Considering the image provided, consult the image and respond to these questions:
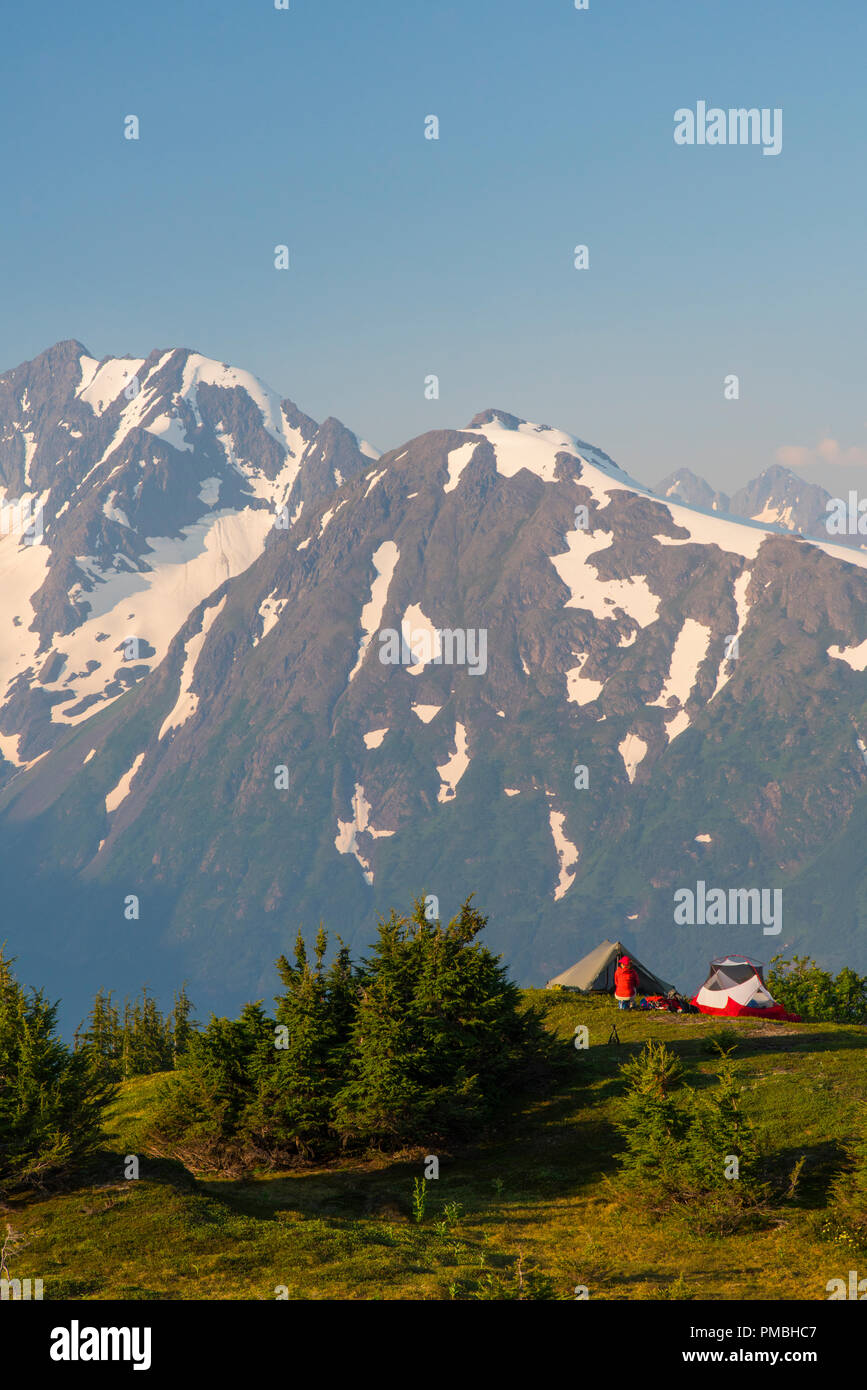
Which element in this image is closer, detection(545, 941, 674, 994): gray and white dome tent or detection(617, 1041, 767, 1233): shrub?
detection(617, 1041, 767, 1233): shrub

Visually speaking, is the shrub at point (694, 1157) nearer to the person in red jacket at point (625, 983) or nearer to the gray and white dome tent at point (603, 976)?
the person in red jacket at point (625, 983)

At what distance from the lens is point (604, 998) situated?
207 ft

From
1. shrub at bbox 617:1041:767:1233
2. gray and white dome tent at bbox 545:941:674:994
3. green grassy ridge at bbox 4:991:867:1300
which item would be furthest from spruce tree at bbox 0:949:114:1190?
gray and white dome tent at bbox 545:941:674:994

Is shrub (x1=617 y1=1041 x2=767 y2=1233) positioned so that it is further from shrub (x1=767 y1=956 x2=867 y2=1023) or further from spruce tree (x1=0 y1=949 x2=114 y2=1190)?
shrub (x1=767 y1=956 x2=867 y2=1023)

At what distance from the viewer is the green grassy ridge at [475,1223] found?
28.2m

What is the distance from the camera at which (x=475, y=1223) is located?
3403cm

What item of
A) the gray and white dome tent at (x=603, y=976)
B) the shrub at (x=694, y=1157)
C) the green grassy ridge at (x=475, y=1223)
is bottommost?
the green grassy ridge at (x=475, y=1223)

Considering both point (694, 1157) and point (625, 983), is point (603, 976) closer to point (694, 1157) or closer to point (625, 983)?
point (625, 983)

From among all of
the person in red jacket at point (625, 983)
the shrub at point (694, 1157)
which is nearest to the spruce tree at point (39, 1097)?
the shrub at point (694, 1157)

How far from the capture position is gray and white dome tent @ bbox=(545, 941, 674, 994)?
2613 inches

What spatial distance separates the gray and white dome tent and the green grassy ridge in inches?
789

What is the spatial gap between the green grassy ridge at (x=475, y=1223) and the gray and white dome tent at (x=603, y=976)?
65.8 ft
